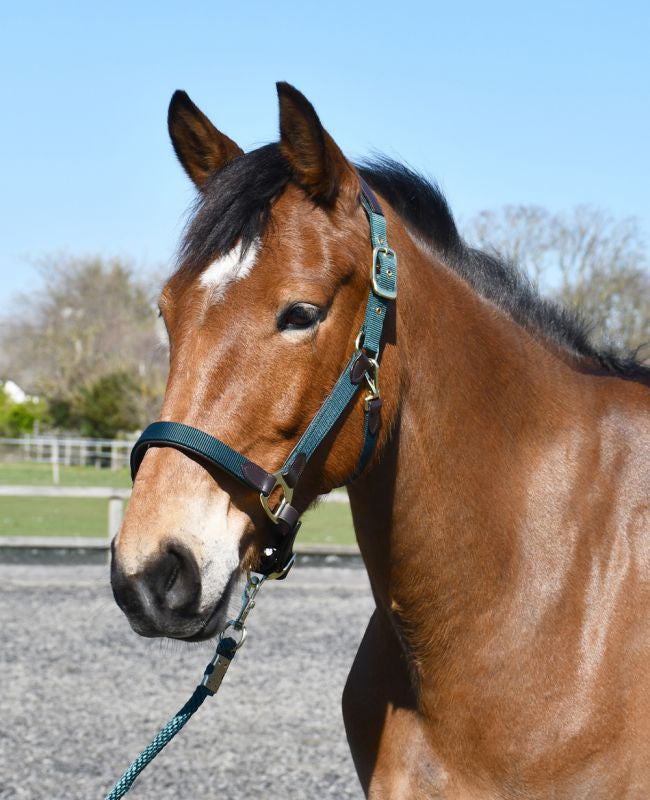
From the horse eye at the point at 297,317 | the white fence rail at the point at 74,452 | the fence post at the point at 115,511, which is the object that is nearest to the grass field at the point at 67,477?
the white fence rail at the point at 74,452

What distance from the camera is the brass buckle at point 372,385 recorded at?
227cm

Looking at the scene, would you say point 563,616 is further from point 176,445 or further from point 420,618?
point 176,445

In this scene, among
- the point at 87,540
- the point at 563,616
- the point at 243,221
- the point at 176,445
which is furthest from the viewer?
the point at 87,540

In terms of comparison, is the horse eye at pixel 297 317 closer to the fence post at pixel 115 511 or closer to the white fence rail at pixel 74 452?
the fence post at pixel 115 511

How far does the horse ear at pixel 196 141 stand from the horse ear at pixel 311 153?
32cm

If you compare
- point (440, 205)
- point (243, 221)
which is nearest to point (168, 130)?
point (243, 221)

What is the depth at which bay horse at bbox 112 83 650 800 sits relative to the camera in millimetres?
2113

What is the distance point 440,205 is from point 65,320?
5027cm

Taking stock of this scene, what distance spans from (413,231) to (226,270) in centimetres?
74

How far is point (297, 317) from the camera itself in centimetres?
217

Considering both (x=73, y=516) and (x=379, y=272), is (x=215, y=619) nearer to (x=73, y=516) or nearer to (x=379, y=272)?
(x=379, y=272)

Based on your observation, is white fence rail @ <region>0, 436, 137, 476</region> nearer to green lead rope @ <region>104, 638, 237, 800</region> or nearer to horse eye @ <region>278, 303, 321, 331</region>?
green lead rope @ <region>104, 638, 237, 800</region>

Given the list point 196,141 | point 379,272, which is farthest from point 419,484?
point 196,141

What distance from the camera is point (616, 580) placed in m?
2.47
